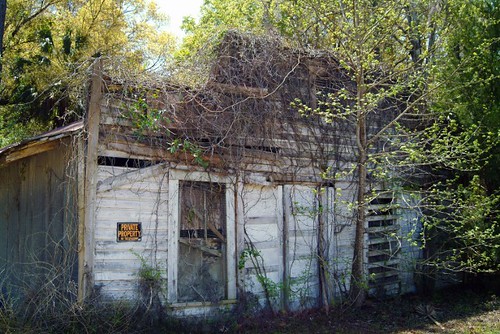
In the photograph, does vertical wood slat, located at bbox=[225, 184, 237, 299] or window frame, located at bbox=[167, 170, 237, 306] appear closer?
window frame, located at bbox=[167, 170, 237, 306]

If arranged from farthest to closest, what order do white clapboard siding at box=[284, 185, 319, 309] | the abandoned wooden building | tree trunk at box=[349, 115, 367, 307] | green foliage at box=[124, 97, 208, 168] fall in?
white clapboard siding at box=[284, 185, 319, 309], tree trunk at box=[349, 115, 367, 307], green foliage at box=[124, 97, 208, 168], the abandoned wooden building

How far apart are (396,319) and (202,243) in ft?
12.0

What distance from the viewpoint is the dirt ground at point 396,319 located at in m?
8.88

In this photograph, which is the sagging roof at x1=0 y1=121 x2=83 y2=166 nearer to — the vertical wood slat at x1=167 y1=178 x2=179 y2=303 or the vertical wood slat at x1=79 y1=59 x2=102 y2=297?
the vertical wood slat at x1=79 y1=59 x2=102 y2=297

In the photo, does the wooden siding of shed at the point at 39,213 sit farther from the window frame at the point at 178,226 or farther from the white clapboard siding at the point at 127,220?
the window frame at the point at 178,226

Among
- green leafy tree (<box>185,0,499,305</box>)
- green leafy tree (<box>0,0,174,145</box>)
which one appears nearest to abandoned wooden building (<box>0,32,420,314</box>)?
green leafy tree (<box>185,0,499,305</box>)

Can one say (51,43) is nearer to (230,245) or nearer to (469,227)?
(230,245)

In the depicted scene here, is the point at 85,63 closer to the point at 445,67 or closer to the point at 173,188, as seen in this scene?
the point at 173,188

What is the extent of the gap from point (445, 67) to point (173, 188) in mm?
6098

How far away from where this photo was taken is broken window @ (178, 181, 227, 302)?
8.84 meters

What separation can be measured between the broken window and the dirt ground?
0.81m

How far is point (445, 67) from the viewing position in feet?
36.6

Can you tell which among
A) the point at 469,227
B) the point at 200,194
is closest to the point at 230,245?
the point at 200,194

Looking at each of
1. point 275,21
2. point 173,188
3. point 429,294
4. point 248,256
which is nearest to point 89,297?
point 173,188
